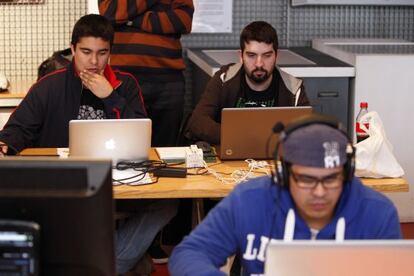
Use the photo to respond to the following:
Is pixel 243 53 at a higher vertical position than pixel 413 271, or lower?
higher

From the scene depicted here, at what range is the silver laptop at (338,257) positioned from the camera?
156 centimetres

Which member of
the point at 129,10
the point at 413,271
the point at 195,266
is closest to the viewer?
the point at 413,271

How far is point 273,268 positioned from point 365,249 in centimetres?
18

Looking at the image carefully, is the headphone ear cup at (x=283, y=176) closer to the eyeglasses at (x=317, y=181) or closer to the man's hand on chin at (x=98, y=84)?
the eyeglasses at (x=317, y=181)

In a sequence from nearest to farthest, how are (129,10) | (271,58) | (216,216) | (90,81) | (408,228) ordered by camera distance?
(216,216) → (90,81) → (271,58) → (129,10) → (408,228)

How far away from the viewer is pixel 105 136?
9.34 feet

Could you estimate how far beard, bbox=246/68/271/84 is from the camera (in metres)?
3.71

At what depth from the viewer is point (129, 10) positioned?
165 inches

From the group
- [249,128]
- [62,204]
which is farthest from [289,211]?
[249,128]

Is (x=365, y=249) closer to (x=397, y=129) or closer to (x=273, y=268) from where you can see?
(x=273, y=268)

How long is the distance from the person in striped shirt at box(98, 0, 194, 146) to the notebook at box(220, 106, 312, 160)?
1.25 meters

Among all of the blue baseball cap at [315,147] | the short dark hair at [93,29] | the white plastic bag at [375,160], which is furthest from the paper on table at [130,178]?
the blue baseball cap at [315,147]

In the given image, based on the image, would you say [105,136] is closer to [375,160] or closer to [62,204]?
[375,160]

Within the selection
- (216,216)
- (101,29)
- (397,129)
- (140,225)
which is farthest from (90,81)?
(397,129)
